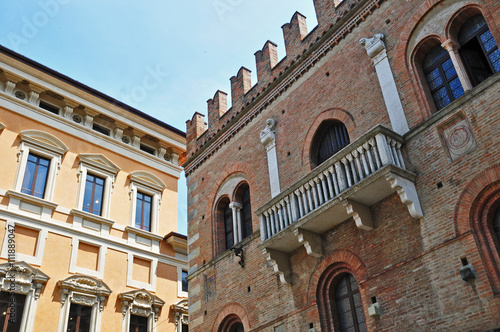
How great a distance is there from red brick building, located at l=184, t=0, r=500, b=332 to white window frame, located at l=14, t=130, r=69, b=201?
7.71 m

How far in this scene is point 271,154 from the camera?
13.8 meters

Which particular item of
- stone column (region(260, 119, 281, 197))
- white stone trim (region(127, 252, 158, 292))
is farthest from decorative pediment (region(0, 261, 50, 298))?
stone column (region(260, 119, 281, 197))

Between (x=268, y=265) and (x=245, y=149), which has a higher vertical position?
(x=245, y=149)

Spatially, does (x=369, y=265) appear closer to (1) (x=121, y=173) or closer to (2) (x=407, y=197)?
(2) (x=407, y=197)

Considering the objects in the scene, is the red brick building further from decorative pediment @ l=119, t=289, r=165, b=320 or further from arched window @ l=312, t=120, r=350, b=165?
decorative pediment @ l=119, t=289, r=165, b=320

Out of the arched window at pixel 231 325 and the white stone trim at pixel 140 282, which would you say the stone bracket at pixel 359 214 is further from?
the white stone trim at pixel 140 282

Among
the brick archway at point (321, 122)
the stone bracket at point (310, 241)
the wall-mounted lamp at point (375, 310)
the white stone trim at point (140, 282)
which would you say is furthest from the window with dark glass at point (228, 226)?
the white stone trim at point (140, 282)

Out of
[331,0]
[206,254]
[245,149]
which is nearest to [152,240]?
[206,254]

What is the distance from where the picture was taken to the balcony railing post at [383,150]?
30.9 ft

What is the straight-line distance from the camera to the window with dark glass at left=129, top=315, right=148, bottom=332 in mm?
19469

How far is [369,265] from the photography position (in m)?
9.98

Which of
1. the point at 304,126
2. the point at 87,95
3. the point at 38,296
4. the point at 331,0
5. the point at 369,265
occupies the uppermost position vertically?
the point at 87,95

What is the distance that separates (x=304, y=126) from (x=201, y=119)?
21.0ft

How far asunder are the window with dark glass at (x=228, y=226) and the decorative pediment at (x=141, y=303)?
6.59 metres
